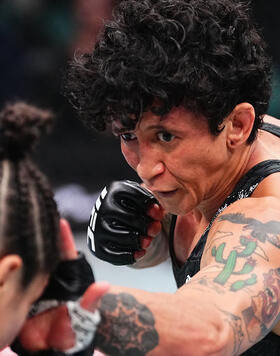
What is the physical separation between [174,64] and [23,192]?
68 cm

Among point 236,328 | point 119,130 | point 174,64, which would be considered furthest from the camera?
point 119,130

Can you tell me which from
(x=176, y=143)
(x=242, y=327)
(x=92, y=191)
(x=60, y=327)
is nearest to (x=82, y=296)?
(x=60, y=327)

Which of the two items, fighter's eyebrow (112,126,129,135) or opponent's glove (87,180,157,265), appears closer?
fighter's eyebrow (112,126,129,135)

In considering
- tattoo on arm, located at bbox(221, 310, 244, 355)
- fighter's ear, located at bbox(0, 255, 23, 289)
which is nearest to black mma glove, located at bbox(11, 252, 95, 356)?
fighter's ear, located at bbox(0, 255, 23, 289)

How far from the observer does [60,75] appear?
3633mm

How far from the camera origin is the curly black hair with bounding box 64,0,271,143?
1.60m

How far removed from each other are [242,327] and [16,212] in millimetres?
539

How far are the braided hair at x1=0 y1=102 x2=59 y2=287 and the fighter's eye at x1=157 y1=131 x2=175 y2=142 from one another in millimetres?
578

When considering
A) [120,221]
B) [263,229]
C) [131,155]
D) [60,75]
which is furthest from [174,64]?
[60,75]

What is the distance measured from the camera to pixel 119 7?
1.84 m

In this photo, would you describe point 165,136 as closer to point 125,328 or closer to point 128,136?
point 128,136

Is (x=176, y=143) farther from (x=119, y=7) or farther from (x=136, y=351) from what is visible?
(x=136, y=351)

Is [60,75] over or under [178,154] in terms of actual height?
under

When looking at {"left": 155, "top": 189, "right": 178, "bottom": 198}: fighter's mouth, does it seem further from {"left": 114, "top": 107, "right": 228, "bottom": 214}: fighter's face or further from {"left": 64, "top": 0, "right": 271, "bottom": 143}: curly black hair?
{"left": 64, "top": 0, "right": 271, "bottom": 143}: curly black hair
